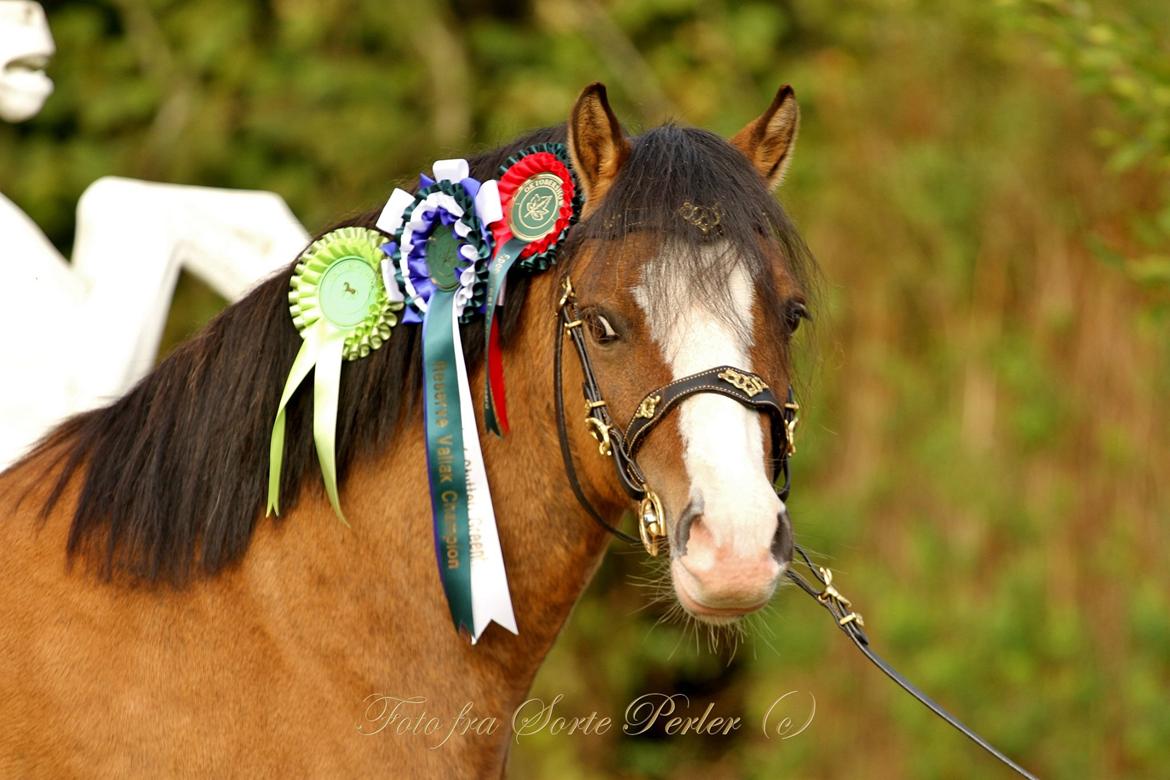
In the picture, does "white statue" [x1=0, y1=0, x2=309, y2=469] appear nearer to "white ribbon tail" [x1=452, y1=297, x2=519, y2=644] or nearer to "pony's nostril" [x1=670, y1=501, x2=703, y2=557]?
"white ribbon tail" [x1=452, y1=297, x2=519, y2=644]

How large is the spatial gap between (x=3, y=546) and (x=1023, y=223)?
4544 millimetres

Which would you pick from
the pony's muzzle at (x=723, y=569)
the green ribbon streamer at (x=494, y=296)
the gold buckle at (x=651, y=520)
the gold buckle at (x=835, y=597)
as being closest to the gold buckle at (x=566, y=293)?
the green ribbon streamer at (x=494, y=296)

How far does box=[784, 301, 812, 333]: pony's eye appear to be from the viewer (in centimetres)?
226

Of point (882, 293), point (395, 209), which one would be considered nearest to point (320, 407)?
point (395, 209)

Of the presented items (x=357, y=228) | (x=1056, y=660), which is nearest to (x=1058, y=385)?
(x=1056, y=660)

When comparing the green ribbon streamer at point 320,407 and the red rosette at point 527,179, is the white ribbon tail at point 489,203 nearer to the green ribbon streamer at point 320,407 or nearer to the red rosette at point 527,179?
the red rosette at point 527,179

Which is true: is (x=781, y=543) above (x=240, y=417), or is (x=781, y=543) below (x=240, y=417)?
below

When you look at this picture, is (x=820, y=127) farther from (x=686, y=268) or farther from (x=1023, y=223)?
(x=686, y=268)

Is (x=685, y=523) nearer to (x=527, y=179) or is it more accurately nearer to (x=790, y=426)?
(x=790, y=426)

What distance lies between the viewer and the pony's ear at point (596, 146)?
2275 millimetres

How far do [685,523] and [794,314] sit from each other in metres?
0.45

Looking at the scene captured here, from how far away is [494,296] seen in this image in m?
2.34

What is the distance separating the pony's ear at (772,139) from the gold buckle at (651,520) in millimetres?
653

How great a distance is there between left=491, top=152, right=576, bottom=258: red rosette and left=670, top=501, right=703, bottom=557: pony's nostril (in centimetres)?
56
